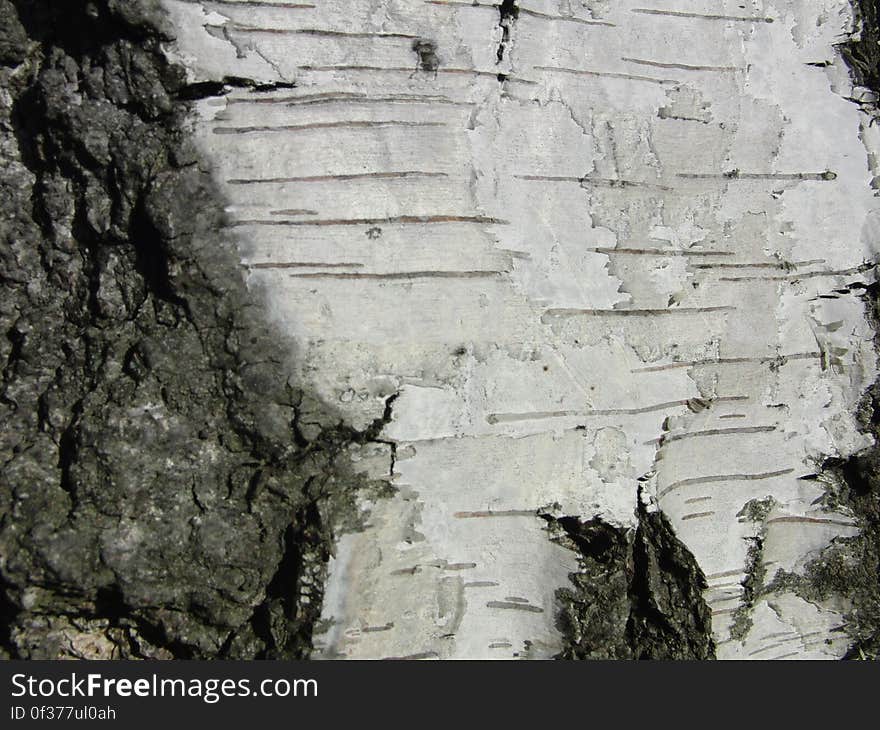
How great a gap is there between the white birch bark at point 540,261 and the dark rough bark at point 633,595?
0.05m

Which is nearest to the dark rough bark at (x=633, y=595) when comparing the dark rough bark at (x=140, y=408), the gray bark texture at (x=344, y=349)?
the gray bark texture at (x=344, y=349)

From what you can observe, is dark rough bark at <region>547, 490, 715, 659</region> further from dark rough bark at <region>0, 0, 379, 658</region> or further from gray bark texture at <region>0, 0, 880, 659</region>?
dark rough bark at <region>0, 0, 379, 658</region>

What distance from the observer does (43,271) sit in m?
1.63

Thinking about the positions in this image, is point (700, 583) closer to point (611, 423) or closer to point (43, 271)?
point (611, 423)

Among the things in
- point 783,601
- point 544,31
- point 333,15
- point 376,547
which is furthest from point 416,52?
point 783,601

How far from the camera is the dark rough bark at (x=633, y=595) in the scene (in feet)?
5.37

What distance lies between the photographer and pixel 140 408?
152 centimetres

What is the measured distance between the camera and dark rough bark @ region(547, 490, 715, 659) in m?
1.64

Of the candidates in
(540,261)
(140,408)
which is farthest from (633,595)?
(140,408)

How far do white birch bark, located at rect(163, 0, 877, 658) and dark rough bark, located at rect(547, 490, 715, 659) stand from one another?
5 centimetres

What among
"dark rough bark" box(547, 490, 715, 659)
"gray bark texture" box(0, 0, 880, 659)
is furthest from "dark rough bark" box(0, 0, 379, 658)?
"dark rough bark" box(547, 490, 715, 659)

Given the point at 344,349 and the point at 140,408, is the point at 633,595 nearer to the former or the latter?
the point at 344,349

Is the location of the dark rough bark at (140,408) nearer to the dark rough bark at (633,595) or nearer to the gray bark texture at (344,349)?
the gray bark texture at (344,349)

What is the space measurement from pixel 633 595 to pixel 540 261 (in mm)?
817
